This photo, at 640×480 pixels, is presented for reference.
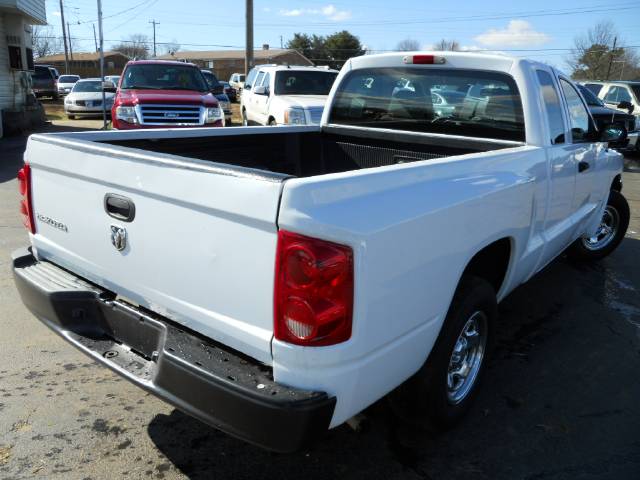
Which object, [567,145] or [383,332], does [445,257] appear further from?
[567,145]

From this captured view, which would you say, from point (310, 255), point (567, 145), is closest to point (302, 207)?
point (310, 255)

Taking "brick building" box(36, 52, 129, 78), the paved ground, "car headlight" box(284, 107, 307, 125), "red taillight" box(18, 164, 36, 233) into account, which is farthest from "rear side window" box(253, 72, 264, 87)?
"brick building" box(36, 52, 129, 78)

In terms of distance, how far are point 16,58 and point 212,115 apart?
969 centimetres

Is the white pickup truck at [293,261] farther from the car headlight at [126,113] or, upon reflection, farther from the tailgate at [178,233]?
the car headlight at [126,113]

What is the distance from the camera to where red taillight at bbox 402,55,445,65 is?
401 cm

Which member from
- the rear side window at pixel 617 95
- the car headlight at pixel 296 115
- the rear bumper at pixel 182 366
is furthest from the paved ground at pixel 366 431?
the rear side window at pixel 617 95

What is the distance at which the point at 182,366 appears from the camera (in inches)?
82.5

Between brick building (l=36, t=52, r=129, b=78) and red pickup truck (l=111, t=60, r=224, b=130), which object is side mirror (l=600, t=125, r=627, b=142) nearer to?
red pickup truck (l=111, t=60, r=224, b=130)

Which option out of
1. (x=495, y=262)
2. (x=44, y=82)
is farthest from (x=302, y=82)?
(x=44, y=82)

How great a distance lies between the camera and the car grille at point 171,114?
10133mm

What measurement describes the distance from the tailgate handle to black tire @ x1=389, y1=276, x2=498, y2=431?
4.98ft

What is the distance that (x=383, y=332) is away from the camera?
2080 millimetres

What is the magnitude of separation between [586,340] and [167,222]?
3.41 m

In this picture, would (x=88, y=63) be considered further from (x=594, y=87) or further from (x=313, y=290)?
(x=313, y=290)
